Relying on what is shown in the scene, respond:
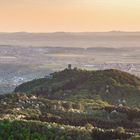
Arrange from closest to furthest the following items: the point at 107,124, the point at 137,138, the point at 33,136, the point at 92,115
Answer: the point at 137,138, the point at 33,136, the point at 107,124, the point at 92,115

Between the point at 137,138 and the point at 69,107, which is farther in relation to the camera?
the point at 69,107

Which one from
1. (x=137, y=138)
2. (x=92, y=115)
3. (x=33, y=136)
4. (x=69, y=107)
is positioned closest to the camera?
(x=137, y=138)

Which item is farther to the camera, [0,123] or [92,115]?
[92,115]

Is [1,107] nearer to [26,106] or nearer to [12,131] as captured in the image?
[26,106]

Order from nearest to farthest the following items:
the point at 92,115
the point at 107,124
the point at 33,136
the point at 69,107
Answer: the point at 33,136 < the point at 107,124 < the point at 92,115 < the point at 69,107

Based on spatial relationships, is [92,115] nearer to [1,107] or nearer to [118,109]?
[118,109]

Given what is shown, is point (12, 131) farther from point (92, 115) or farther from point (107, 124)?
point (92, 115)

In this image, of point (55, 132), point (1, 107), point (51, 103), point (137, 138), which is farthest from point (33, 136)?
point (51, 103)

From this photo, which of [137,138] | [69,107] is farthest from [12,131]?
[69,107]
